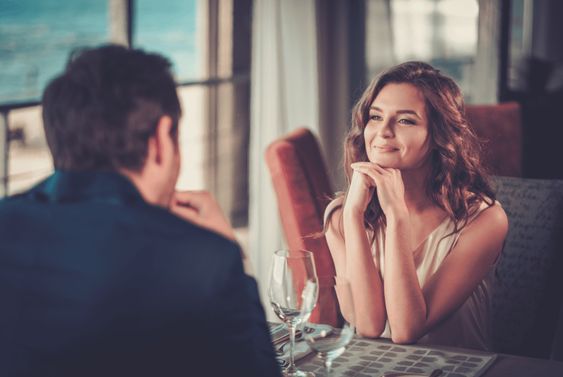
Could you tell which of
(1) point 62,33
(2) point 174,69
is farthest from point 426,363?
(1) point 62,33

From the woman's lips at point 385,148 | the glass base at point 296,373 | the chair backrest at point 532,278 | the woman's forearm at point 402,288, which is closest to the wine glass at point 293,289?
the glass base at point 296,373

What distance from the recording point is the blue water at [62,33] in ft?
92.5

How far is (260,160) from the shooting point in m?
3.82

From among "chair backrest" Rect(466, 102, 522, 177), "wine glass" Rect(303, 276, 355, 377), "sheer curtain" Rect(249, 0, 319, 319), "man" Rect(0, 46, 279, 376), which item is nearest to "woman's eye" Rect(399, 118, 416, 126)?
"wine glass" Rect(303, 276, 355, 377)

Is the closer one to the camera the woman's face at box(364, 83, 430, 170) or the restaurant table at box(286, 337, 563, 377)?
the restaurant table at box(286, 337, 563, 377)

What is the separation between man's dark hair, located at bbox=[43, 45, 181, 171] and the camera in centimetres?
117

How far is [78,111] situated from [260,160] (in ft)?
8.69

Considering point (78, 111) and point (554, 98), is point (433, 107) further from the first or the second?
point (554, 98)

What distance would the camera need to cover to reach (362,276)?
2.00 metres

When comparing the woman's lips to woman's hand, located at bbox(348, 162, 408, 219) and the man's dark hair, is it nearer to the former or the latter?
woman's hand, located at bbox(348, 162, 408, 219)

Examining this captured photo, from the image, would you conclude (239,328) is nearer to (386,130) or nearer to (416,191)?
(386,130)

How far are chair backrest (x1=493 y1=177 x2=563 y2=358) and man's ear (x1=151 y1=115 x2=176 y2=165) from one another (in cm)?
149

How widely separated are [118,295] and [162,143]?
265 mm

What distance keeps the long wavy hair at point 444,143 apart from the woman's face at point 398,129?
0.07 feet
